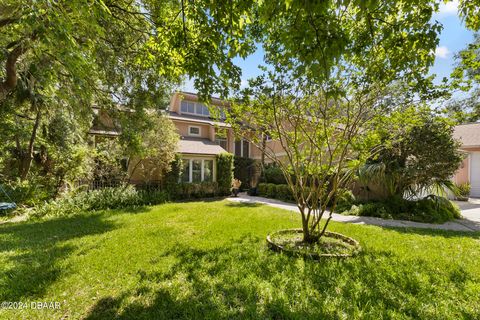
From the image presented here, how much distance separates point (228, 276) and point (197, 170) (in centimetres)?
1251

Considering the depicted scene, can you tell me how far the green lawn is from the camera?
124 inches

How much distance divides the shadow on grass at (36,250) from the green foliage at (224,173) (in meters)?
7.85

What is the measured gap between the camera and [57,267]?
452 cm

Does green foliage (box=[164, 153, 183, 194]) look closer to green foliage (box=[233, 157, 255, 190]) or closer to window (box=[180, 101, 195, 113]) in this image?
green foliage (box=[233, 157, 255, 190])

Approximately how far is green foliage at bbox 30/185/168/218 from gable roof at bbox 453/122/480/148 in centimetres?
2086

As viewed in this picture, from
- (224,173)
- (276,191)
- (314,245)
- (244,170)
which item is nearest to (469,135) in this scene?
(276,191)

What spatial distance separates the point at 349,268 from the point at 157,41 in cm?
598

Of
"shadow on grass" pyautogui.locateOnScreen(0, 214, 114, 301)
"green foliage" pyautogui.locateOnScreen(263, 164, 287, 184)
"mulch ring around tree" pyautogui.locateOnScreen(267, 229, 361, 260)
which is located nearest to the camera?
"shadow on grass" pyautogui.locateOnScreen(0, 214, 114, 301)

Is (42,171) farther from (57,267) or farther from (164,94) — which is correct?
(57,267)

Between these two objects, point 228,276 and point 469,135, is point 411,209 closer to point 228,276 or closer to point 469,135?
point 228,276

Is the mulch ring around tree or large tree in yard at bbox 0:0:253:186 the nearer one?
large tree in yard at bbox 0:0:253:186

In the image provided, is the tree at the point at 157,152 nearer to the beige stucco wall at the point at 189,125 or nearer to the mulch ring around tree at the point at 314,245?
the beige stucco wall at the point at 189,125

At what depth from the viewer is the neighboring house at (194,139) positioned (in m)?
14.9

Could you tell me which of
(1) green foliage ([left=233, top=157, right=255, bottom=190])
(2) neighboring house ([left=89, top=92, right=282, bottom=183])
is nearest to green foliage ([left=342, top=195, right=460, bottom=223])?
(2) neighboring house ([left=89, top=92, right=282, bottom=183])
